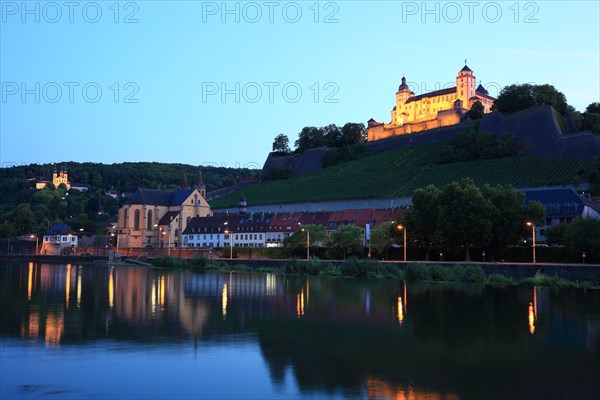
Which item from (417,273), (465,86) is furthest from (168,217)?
(465,86)

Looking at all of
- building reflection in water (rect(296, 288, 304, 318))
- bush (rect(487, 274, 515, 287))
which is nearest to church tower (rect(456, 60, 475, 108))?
bush (rect(487, 274, 515, 287))

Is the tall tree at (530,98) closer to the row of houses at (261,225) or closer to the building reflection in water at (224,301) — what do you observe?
the row of houses at (261,225)

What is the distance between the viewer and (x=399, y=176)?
334 feet

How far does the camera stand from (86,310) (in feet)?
88.7

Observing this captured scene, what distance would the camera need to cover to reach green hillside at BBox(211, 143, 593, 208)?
281 ft

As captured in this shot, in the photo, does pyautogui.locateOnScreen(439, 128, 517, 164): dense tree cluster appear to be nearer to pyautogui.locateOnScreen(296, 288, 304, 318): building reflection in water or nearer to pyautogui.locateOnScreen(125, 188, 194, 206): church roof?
pyautogui.locateOnScreen(125, 188, 194, 206): church roof

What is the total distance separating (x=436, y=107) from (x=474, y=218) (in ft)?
312

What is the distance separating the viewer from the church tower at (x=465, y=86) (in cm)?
13938

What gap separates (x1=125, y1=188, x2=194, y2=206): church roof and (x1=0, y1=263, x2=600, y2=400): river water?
73560 millimetres

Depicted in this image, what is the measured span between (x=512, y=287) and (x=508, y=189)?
1525 cm

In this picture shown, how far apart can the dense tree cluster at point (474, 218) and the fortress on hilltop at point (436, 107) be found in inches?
2866

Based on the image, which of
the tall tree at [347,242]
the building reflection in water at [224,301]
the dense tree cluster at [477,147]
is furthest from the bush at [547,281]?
the dense tree cluster at [477,147]

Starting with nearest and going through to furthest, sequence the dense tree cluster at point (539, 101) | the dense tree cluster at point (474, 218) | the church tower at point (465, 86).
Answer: the dense tree cluster at point (474, 218) → the dense tree cluster at point (539, 101) → the church tower at point (465, 86)

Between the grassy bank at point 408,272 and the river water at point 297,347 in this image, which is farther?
the grassy bank at point 408,272
